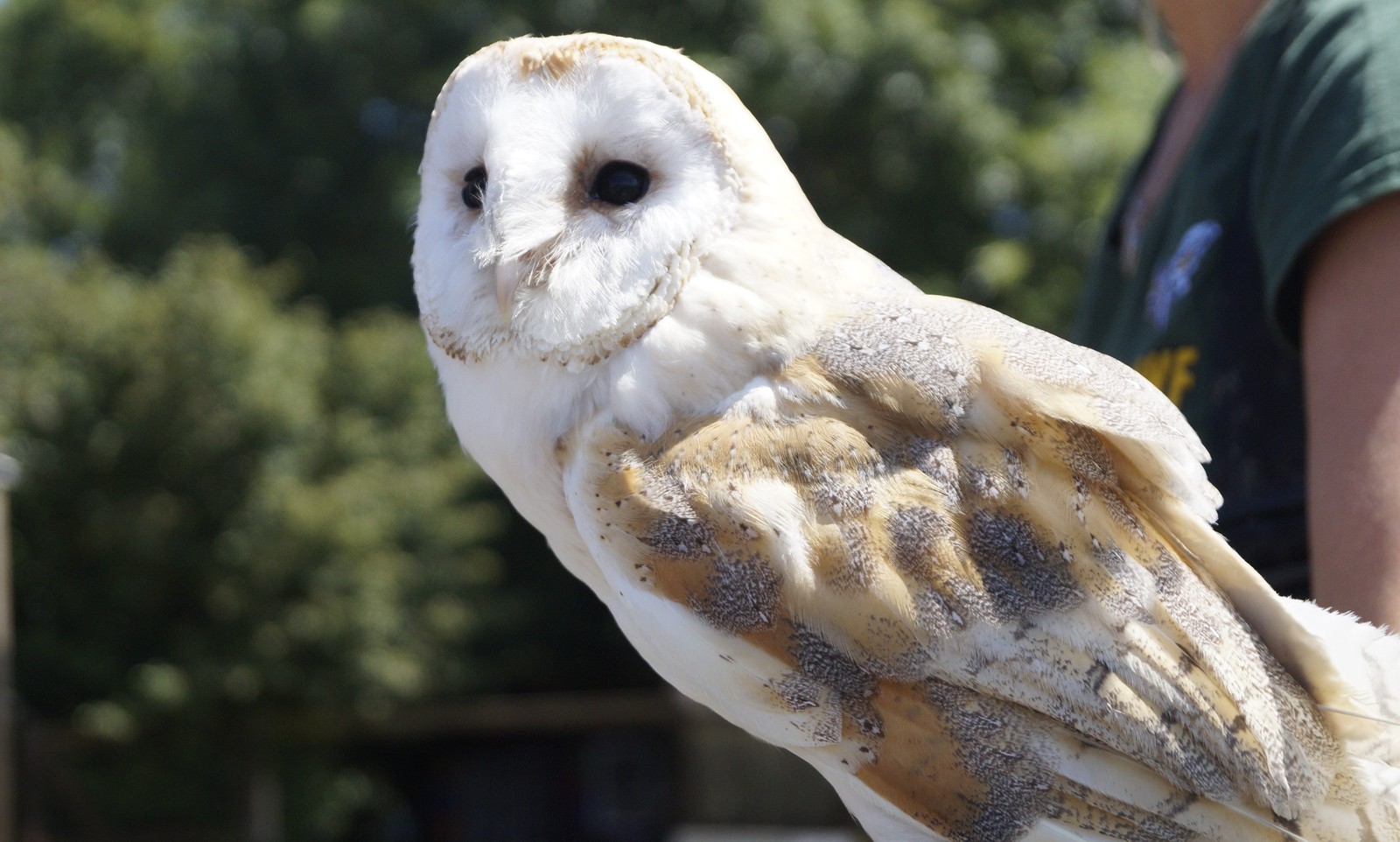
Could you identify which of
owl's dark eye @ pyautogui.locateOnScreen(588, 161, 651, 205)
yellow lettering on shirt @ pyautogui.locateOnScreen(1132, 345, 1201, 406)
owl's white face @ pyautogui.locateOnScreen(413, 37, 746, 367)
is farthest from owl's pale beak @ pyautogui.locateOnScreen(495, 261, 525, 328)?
yellow lettering on shirt @ pyautogui.locateOnScreen(1132, 345, 1201, 406)

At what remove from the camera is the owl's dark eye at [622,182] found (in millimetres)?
1271

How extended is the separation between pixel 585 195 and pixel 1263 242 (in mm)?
650

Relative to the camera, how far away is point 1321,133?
1112 millimetres

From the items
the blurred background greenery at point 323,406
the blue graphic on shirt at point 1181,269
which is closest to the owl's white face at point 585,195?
the blue graphic on shirt at point 1181,269

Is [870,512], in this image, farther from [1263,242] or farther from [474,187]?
[474,187]

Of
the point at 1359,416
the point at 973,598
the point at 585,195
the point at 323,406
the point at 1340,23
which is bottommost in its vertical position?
the point at 973,598

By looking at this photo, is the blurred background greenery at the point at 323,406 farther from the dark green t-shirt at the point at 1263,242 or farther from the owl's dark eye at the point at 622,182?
the owl's dark eye at the point at 622,182

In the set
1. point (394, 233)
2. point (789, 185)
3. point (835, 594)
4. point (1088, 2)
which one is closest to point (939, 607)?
point (835, 594)

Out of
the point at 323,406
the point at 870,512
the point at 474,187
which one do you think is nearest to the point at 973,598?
the point at 870,512

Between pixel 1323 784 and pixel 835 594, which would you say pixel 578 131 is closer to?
pixel 835 594

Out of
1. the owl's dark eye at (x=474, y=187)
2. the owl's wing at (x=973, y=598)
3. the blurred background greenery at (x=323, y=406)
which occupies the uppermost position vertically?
the blurred background greenery at (x=323, y=406)

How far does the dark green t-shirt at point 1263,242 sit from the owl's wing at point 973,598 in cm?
17

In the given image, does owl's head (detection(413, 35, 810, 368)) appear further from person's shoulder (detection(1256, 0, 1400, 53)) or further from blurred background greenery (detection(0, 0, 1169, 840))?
blurred background greenery (detection(0, 0, 1169, 840))

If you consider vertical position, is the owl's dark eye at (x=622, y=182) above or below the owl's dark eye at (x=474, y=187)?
below
